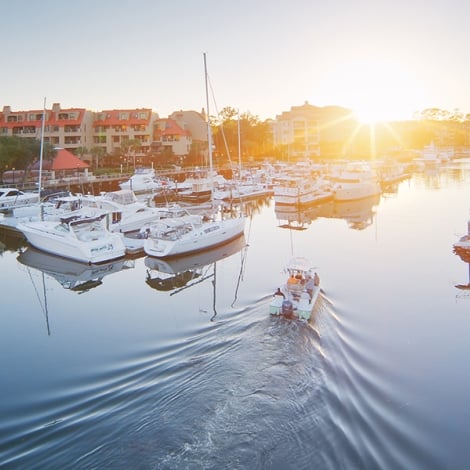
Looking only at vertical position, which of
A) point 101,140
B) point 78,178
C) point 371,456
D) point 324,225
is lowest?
point 371,456

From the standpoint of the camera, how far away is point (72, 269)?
20.3m

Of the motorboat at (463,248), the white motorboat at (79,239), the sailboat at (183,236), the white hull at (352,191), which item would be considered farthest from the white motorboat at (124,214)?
the white hull at (352,191)

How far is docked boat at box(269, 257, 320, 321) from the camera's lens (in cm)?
1263

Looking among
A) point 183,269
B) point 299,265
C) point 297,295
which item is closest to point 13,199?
point 183,269

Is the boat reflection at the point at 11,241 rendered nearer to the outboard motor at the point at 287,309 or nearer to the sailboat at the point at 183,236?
the sailboat at the point at 183,236

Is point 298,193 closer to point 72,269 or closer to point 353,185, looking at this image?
point 353,185

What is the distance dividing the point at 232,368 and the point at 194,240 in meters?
11.8

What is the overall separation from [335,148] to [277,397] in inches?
3383

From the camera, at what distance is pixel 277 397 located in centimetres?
904

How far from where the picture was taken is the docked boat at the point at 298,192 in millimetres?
36688

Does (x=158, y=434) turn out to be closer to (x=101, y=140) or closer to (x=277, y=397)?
(x=277, y=397)

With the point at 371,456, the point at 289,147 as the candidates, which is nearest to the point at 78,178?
the point at 371,456

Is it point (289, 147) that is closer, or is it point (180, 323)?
point (180, 323)

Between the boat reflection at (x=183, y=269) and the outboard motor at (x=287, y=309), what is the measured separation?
17.7 ft
